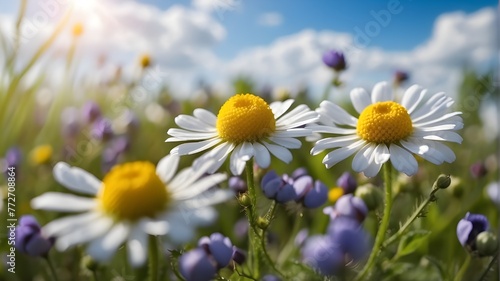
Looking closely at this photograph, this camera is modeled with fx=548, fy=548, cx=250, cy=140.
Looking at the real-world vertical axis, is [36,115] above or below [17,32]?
below

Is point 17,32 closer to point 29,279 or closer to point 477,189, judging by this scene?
point 29,279

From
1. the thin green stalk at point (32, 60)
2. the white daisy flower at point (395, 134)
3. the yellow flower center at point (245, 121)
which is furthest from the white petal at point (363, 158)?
the thin green stalk at point (32, 60)

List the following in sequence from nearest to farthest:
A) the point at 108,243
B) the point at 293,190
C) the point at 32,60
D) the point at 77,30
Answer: the point at 108,243, the point at 293,190, the point at 32,60, the point at 77,30

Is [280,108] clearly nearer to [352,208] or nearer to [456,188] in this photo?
[352,208]

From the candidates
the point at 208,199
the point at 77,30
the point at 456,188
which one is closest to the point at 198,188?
the point at 208,199

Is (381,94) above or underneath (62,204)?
above

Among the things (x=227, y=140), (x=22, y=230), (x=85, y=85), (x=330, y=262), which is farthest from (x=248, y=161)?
(x=85, y=85)

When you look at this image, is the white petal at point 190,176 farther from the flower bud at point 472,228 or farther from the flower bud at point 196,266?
the flower bud at point 472,228
